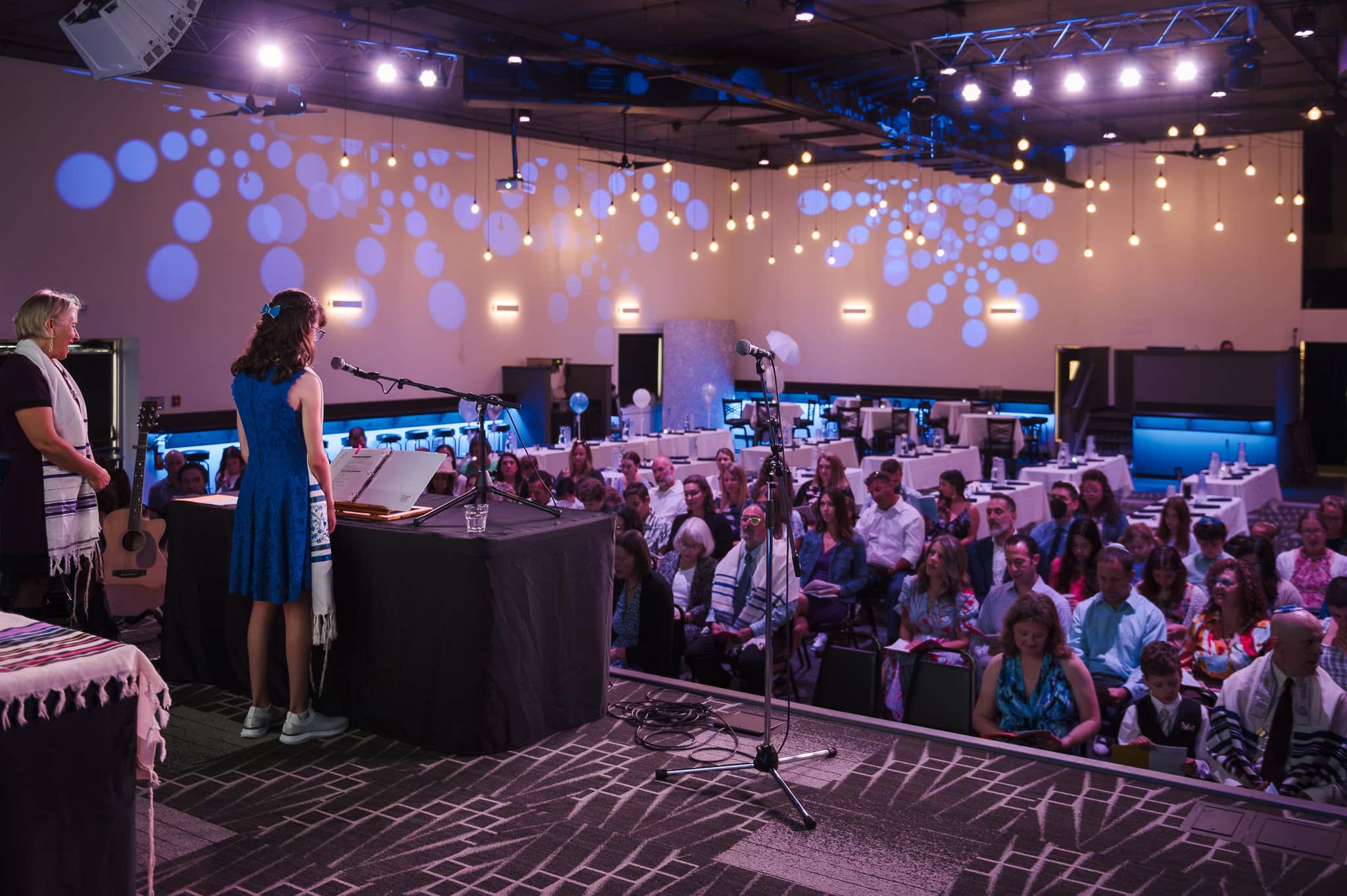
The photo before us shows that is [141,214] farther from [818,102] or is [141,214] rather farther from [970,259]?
[970,259]

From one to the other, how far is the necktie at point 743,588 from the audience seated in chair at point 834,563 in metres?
0.49

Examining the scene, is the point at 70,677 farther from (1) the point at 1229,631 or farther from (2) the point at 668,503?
(2) the point at 668,503

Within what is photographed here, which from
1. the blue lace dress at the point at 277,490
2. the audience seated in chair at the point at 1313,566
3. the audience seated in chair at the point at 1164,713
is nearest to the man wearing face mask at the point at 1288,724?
the audience seated in chair at the point at 1164,713

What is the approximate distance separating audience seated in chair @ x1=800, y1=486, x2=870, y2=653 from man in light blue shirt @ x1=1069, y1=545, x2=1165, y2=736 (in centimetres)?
137

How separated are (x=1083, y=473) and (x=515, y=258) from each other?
27.9 feet

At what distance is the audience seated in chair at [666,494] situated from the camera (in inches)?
320

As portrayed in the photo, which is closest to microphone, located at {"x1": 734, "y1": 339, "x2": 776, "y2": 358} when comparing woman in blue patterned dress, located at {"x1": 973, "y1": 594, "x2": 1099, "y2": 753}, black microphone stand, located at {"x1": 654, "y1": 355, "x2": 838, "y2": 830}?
black microphone stand, located at {"x1": 654, "y1": 355, "x2": 838, "y2": 830}

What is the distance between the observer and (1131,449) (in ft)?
50.9

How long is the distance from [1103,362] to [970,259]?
8.58ft

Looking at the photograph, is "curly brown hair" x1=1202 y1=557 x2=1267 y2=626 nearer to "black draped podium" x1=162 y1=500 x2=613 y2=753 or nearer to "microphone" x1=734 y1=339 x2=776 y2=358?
"microphone" x1=734 y1=339 x2=776 y2=358

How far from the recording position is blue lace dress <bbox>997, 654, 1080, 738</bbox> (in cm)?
420

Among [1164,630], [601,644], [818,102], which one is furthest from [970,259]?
[601,644]

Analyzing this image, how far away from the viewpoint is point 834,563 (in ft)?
20.8

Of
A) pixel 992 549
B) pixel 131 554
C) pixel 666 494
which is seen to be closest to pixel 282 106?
pixel 666 494
